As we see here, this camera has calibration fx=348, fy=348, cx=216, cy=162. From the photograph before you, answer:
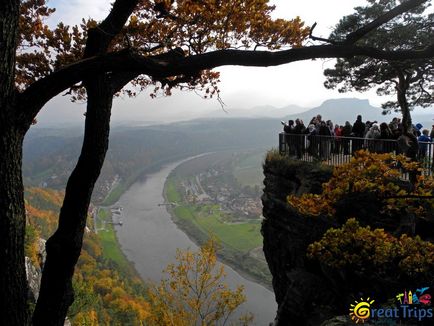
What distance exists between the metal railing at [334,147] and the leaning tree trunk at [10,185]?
11067 mm

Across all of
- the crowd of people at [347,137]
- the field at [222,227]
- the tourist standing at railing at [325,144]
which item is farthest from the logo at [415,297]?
the field at [222,227]

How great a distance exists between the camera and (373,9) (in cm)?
1372

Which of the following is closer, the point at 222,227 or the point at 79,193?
the point at 79,193

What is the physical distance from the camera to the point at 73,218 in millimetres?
4105

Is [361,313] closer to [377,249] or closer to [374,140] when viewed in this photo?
[377,249]

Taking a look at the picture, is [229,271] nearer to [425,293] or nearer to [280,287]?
[280,287]

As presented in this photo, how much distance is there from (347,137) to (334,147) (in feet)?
2.91

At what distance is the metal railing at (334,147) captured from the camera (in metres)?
11.4

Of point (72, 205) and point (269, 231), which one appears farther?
point (269, 231)

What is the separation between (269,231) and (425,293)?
8762mm

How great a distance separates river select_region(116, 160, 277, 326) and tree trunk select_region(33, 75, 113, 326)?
165ft

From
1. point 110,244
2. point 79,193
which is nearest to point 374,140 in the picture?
point 79,193

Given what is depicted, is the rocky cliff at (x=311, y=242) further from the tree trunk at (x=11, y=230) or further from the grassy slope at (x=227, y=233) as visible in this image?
the grassy slope at (x=227, y=233)

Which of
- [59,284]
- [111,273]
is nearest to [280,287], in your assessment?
[59,284]
